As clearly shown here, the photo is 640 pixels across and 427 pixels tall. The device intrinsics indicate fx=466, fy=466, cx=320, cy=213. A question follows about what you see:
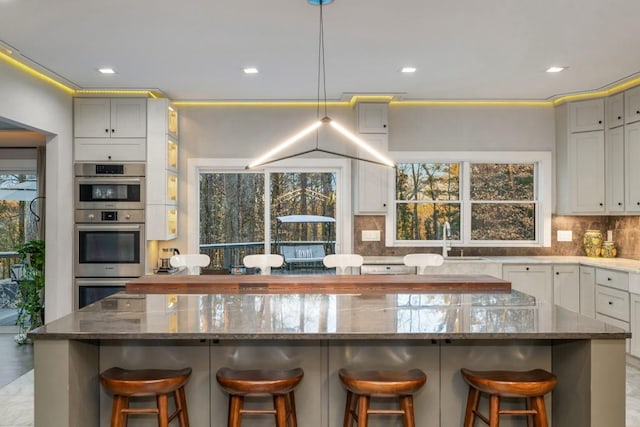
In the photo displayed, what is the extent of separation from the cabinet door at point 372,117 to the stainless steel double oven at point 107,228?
2.45 meters

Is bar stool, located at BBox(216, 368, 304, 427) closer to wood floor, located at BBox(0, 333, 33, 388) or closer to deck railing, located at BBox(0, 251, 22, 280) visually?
wood floor, located at BBox(0, 333, 33, 388)

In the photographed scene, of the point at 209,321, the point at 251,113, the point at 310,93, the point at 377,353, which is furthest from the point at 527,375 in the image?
the point at 251,113

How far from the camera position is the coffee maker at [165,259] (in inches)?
201

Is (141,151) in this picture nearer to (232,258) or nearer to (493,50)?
(232,258)

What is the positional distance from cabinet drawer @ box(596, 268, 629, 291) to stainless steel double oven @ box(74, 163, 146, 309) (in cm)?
472

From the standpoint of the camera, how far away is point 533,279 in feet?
16.4

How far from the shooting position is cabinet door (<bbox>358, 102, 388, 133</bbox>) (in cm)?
522

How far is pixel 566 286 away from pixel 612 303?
1.62ft

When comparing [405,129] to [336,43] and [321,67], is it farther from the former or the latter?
[336,43]

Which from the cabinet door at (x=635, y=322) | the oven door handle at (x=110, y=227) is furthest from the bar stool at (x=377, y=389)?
the oven door handle at (x=110, y=227)

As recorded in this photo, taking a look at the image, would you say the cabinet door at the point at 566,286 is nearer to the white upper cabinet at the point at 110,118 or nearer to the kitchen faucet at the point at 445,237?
the kitchen faucet at the point at 445,237

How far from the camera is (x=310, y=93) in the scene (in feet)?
16.6

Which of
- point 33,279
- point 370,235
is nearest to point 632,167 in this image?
point 370,235

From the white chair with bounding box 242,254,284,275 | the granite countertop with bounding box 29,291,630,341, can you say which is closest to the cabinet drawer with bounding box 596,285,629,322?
the granite countertop with bounding box 29,291,630,341
